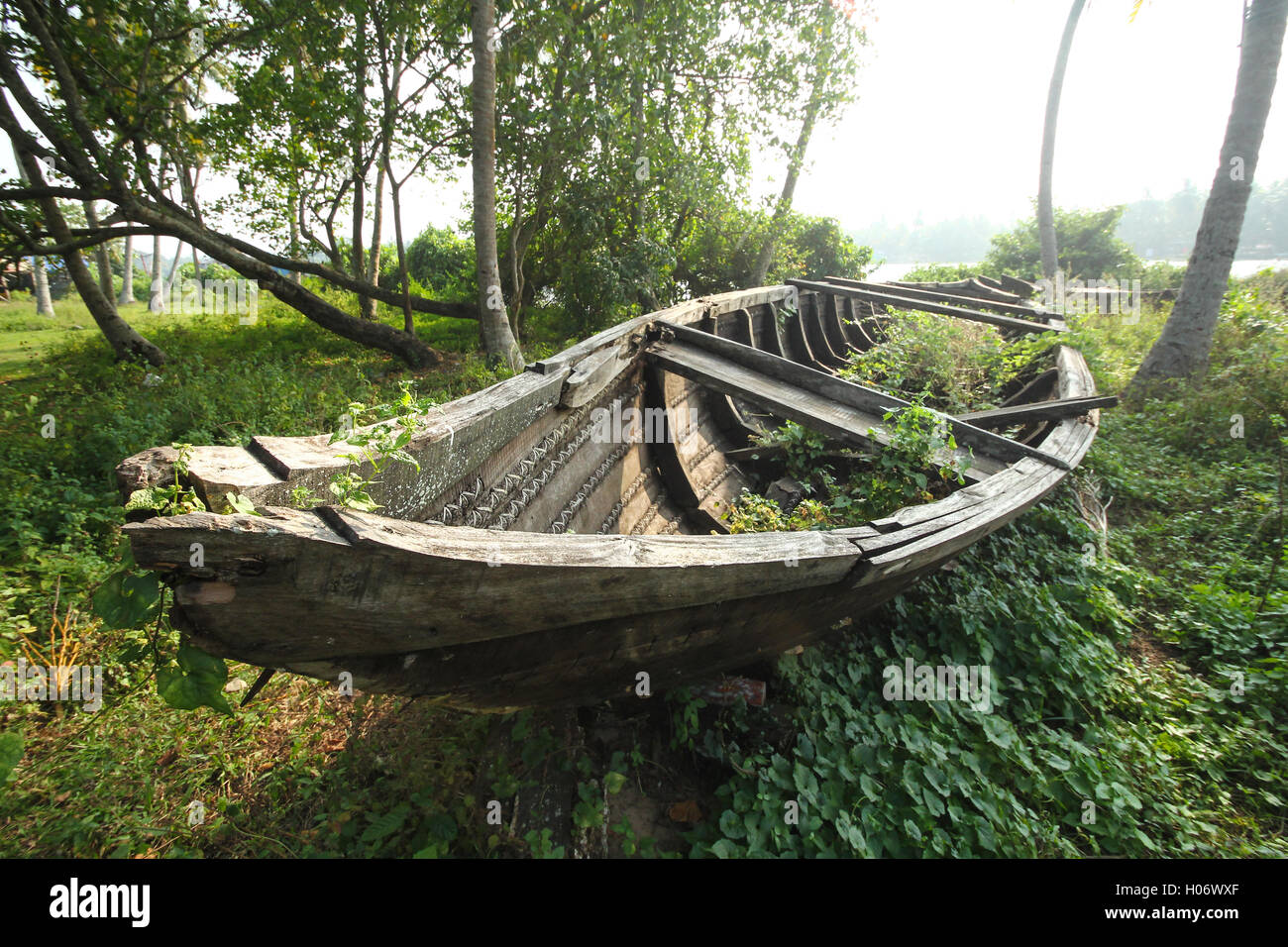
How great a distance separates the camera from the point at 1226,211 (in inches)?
245

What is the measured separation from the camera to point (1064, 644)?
2932 millimetres

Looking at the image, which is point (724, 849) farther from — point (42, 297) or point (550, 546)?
point (42, 297)

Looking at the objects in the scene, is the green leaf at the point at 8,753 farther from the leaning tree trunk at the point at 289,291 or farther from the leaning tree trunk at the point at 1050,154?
the leaning tree trunk at the point at 1050,154

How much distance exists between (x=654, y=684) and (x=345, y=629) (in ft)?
4.04

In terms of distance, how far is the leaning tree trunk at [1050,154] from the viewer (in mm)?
12328

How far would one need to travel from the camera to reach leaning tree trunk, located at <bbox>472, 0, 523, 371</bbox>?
579cm

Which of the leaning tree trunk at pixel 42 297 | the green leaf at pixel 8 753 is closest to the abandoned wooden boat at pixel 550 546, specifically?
the green leaf at pixel 8 753

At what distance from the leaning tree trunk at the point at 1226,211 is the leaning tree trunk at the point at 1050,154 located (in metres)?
6.57

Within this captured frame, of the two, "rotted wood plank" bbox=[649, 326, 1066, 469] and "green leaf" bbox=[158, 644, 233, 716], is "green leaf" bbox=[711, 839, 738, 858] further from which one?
"rotted wood plank" bbox=[649, 326, 1066, 469]

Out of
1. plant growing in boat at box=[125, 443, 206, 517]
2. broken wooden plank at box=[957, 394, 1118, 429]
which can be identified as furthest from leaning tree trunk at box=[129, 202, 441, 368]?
plant growing in boat at box=[125, 443, 206, 517]

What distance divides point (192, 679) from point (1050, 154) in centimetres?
1674

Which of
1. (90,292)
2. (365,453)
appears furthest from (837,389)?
(90,292)
